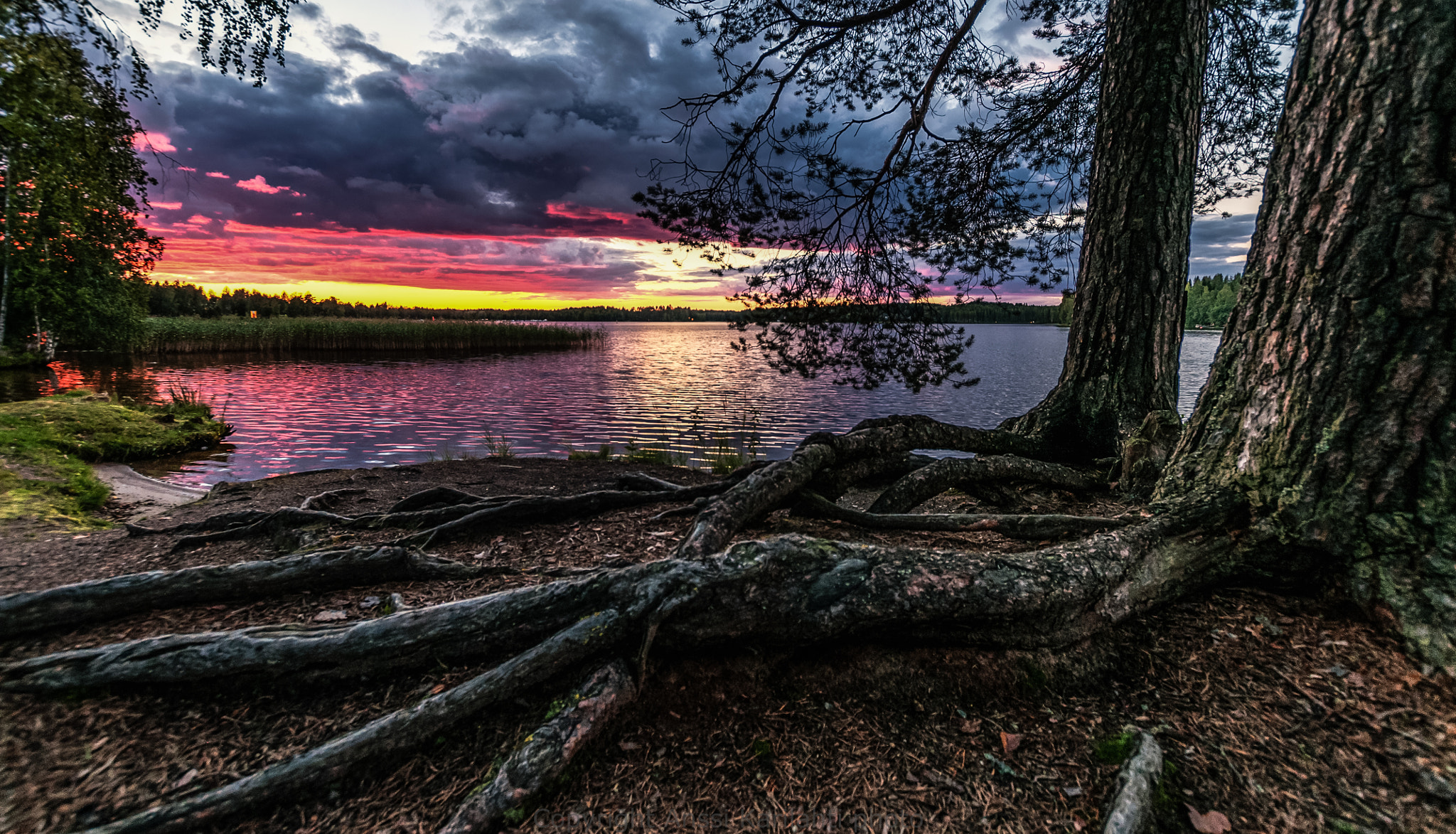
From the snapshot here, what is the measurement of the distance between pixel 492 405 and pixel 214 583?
18076 mm

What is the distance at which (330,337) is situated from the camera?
128 feet

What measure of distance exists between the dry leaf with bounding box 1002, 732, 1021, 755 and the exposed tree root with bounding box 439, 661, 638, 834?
1.55 metres

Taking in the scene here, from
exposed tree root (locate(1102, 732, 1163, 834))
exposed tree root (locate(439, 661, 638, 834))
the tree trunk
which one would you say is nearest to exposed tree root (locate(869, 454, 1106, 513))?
the tree trunk

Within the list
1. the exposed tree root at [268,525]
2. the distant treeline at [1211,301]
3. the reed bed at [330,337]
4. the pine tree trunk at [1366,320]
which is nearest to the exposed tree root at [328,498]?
the exposed tree root at [268,525]

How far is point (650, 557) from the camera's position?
4070 mm

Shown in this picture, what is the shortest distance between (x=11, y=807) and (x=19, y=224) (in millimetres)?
31801

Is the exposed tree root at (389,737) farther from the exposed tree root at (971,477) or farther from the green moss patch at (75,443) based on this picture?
the green moss patch at (75,443)

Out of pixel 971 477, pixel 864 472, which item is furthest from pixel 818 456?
pixel 971 477

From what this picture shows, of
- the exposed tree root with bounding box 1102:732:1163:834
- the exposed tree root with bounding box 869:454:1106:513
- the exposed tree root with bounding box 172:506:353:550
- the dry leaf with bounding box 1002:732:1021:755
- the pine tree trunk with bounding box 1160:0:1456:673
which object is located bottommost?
the exposed tree root with bounding box 172:506:353:550

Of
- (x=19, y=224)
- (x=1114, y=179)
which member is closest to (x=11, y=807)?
(x=1114, y=179)

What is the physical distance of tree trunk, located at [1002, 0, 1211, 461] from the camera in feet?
15.7

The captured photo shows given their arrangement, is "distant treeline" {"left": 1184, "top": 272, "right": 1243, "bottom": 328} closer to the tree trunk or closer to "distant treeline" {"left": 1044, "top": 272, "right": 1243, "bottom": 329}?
"distant treeline" {"left": 1044, "top": 272, "right": 1243, "bottom": 329}

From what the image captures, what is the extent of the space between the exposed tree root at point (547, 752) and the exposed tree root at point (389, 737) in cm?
17

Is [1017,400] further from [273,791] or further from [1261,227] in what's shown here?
[273,791]
